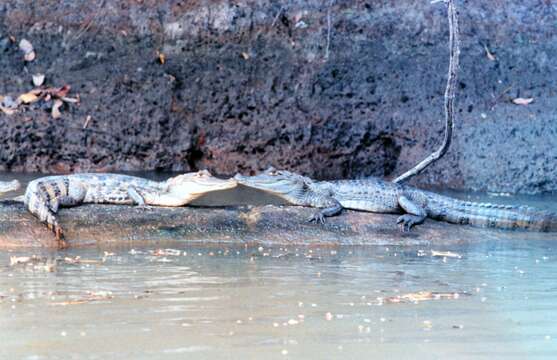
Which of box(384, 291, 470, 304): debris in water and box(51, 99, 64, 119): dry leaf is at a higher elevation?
box(51, 99, 64, 119): dry leaf

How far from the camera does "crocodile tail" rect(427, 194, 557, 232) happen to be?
32.8 feet

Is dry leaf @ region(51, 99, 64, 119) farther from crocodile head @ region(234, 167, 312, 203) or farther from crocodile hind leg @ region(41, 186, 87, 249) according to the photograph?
crocodile hind leg @ region(41, 186, 87, 249)

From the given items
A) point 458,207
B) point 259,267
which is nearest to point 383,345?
point 259,267

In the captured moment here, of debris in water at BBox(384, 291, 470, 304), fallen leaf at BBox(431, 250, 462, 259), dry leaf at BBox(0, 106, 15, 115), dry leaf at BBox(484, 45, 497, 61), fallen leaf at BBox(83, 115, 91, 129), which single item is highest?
dry leaf at BBox(484, 45, 497, 61)

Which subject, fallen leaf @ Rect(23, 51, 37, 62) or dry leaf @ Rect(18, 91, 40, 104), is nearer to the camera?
dry leaf @ Rect(18, 91, 40, 104)

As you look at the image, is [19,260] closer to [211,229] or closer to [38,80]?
[211,229]

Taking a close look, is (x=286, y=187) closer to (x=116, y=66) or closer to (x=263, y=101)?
(x=263, y=101)

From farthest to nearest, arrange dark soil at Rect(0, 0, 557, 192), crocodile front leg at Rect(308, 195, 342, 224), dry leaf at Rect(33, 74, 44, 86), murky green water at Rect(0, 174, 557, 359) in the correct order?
dry leaf at Rect(33, 74, 44, 86) → dark soil at Rect(0, 0, 557, 192) → crocodile front leg at Rect(308, 195, 342, 224) → murky green water at Rect(0, 174, 557, 359)

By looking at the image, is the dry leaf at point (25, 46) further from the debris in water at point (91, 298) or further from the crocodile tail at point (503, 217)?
the debris in water at point (91, 298)

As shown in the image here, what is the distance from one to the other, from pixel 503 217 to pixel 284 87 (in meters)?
5.27


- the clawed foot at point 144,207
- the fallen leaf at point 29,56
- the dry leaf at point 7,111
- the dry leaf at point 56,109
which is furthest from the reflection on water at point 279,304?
the fallen leaf at point 29,56

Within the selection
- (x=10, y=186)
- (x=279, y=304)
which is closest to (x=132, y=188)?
(x=10, y=186)

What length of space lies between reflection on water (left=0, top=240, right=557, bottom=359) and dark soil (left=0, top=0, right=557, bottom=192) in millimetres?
5485

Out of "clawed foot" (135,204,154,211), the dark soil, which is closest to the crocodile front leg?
"clawed foot" (135,204,154,211)
